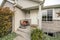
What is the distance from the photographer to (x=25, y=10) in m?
28.8

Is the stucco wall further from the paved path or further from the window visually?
the paved path

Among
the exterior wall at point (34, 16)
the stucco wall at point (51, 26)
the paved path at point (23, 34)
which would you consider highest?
the exterior wall at point (34, 16)

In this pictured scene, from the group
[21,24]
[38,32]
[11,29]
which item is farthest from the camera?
[21,24]

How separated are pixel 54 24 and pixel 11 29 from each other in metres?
6.60

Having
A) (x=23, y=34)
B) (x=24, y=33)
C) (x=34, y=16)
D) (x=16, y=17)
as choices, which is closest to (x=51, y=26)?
(x=24, y=33)

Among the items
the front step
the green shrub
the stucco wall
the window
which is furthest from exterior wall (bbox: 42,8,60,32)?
the green shrub

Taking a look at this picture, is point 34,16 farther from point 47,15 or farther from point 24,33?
point 24,33

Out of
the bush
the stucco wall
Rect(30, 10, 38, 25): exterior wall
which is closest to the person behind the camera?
the bush

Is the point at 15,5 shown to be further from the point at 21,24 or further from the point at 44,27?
the point at 44,27

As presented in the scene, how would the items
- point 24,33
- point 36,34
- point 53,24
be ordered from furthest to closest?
point 53,24
point 24,33
point 36,34

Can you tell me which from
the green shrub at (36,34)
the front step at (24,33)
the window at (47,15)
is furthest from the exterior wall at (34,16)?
the green shrub at (36,34)

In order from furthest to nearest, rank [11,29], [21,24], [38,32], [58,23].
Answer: [21,24], [11,29], [58,23], [38,32]

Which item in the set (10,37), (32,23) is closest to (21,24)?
(32,23)

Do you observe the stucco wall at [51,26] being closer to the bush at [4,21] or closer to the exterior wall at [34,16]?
the exterior wall at [34,16]
